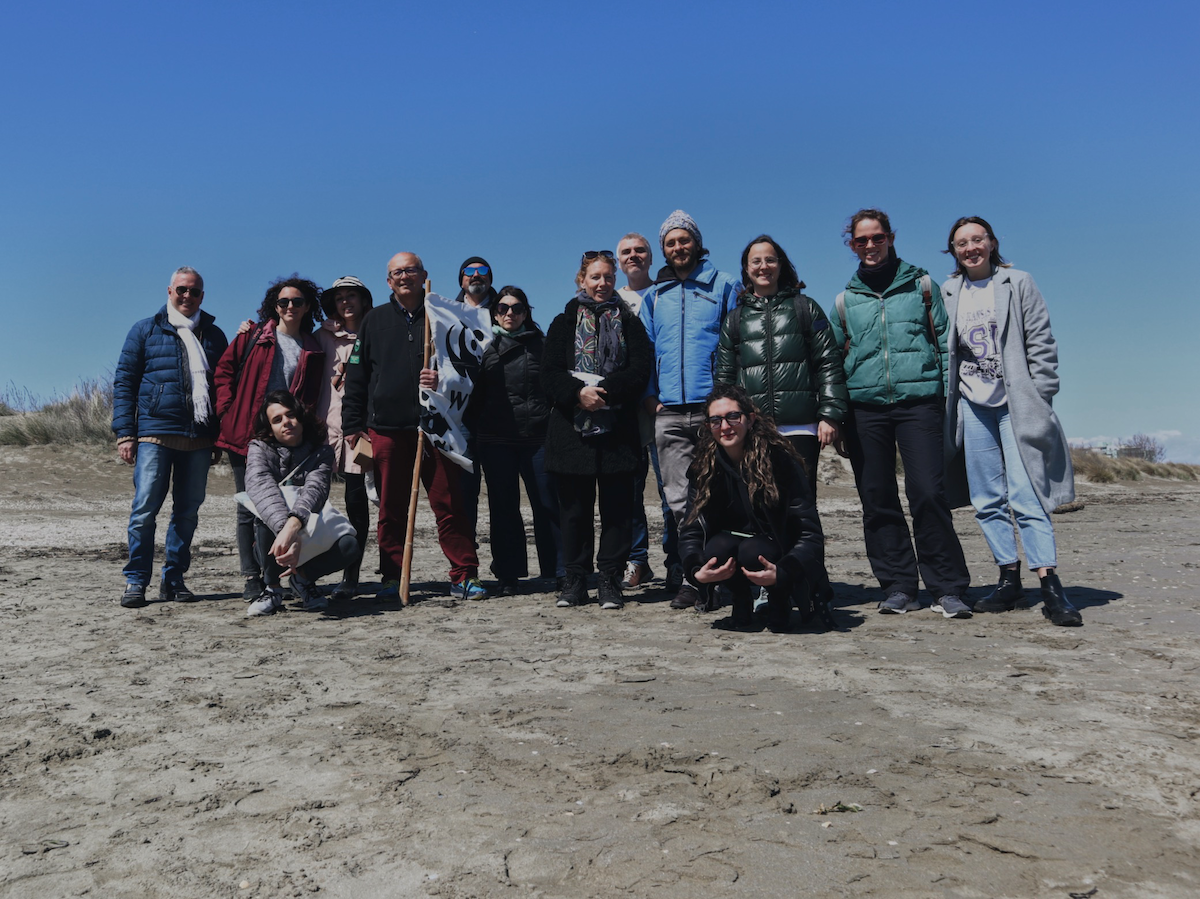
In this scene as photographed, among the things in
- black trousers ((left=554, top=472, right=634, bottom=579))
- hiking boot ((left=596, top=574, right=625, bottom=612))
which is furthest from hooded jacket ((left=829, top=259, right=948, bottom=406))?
hiking boot ((left=596, top=574, right=625, bottom=612))

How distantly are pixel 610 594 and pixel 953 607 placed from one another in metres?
1.93

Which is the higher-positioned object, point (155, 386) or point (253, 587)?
point (155, 386)

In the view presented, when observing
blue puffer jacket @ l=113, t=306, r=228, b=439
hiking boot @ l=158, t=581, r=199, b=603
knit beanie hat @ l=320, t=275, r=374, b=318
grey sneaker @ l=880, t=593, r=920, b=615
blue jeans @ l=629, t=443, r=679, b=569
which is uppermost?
knit beanie hat @ l=320, t=275, r=374, b=318

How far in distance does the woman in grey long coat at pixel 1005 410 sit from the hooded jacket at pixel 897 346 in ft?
0.38

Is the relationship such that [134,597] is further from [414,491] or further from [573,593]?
[573,593]

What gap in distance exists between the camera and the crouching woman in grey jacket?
5.42m

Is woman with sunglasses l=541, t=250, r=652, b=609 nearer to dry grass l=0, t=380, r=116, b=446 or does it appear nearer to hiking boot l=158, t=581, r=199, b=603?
hiking boot l=158, t=581, r=199, b=603

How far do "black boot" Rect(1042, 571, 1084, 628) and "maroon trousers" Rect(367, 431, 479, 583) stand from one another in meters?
3.42

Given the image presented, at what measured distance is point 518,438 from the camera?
638 centimetres

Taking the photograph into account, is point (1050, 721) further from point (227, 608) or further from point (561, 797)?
point (227, 608)

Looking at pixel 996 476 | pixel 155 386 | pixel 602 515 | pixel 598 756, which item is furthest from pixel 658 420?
pixel 155 386

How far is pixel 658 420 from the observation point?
18.3 ft

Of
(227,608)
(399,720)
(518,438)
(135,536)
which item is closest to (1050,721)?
(399,720)

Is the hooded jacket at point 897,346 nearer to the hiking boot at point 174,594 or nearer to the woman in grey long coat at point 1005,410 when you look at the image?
the woman in grey long coat at point 1005,410
